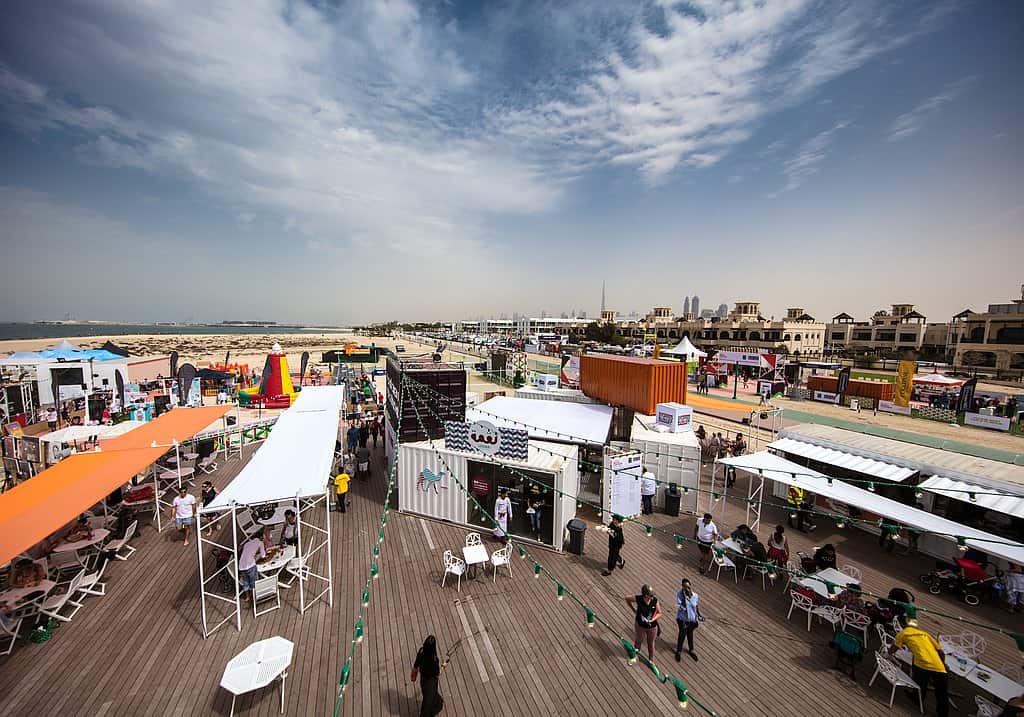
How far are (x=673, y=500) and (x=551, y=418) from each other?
14.6ft

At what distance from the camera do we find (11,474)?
40.2 feet

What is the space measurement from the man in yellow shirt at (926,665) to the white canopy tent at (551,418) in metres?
6.38

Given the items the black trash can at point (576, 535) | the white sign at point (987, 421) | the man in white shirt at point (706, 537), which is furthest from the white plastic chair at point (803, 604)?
the white sign at point (987, 421)

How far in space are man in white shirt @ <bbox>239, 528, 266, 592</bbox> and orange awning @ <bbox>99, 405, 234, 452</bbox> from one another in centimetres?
406

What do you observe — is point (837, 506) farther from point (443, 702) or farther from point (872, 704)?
point (443, 702)

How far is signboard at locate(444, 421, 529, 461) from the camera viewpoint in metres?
9.32

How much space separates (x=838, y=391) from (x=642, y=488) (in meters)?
29.1

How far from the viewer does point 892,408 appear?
27469mm

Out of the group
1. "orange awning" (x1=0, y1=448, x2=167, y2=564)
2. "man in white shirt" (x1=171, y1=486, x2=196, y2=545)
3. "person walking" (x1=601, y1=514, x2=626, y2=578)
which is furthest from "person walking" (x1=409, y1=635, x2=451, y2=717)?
"man in white shirt" (x1=171, y1=486, x2=196, y2=545)

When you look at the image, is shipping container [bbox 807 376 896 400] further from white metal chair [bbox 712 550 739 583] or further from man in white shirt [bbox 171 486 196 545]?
man in white shirt [bbox 171 486 196 545]

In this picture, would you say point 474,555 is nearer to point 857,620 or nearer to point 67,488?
point 857,620

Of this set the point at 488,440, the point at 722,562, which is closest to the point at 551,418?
the point at 488,440

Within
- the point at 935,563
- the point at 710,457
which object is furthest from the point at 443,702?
the point at 710,457

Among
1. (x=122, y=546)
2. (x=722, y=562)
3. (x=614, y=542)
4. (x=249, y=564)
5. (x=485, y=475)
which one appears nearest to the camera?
(x=249, y=564)
